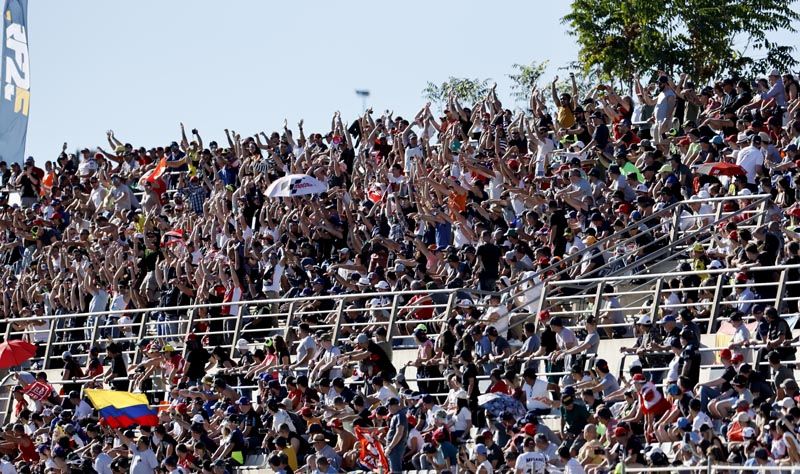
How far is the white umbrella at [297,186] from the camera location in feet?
101

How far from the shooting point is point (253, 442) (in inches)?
926

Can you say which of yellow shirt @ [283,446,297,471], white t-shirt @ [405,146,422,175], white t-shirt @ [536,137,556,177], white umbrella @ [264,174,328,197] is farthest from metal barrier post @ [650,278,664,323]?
white umbrella @ [264,174,328,197]

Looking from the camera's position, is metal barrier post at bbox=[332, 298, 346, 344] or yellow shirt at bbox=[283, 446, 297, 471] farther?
metal barrier post at bbox=[332, 298, 346, 344]

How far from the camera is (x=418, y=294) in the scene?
25641mm

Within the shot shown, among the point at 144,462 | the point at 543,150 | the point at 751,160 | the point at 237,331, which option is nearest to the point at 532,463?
the point at 144,462

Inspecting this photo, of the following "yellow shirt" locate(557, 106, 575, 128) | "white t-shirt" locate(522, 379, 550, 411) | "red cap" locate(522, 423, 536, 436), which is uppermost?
"yellow shirt" locate(557, 106, 575, 128)

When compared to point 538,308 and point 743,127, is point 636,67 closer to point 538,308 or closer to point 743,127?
point 743,127

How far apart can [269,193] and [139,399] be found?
6240 millimetres

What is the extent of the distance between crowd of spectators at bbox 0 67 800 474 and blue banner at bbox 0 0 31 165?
27.0 feet

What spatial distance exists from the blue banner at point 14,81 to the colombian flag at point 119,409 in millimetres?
20323

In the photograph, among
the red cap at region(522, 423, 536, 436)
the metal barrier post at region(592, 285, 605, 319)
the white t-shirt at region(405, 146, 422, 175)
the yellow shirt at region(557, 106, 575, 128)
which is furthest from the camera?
the white t-shirt at region(405, 146, 422, 175)

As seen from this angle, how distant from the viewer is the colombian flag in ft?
84.3

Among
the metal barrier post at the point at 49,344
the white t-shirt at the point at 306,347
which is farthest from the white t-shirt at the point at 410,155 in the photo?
the metal barrier post at the point at 49,344

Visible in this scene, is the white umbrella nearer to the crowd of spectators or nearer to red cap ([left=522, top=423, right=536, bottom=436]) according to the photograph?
the crowd of spectators
